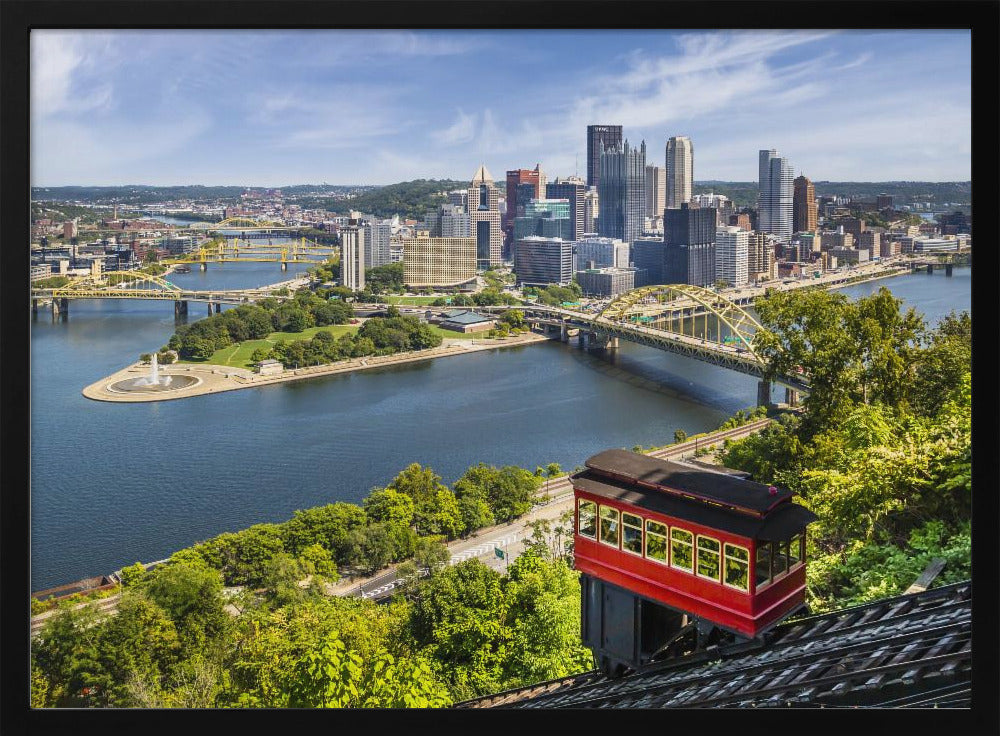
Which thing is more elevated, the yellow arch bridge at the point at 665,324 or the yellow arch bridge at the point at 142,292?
the yellow arch bridge at the point at 142,292

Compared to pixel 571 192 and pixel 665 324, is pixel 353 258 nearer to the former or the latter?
pixel 571 192

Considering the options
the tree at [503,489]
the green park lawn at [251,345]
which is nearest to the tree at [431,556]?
the tree at [503,489]

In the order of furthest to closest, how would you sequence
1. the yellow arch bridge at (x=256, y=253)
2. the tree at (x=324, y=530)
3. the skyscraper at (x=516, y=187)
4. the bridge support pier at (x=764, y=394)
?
the bridge support pier at (x=764, y=394) < the yellow arch bridge at (x=256, y=253) < the skyscraper at (x=516, y=187) < the tree at (x=324, y=530)

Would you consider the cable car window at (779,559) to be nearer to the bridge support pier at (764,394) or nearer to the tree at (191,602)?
the tree at (191,602)

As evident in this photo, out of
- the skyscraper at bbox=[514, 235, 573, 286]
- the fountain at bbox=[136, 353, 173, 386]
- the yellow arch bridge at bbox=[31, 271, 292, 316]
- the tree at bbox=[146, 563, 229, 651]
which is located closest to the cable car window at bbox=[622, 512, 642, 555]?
the yellow arch bridge at bbox=[31, 271, 292, 316]

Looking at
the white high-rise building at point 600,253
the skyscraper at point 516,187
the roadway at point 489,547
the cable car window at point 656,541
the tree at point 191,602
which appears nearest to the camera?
the cable car window at point 656,541

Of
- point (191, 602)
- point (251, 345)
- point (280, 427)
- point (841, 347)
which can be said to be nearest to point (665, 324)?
point (251, 345)

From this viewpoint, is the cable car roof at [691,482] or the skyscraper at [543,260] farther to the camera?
the skyscraper at [543,260]

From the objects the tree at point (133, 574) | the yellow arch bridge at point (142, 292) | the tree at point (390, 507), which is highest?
the yellow arch bridge at point (142, 292)

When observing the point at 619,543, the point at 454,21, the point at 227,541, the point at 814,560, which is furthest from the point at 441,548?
the point at 454,21

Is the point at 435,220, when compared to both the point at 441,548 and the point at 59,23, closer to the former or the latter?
the point at 441,548
